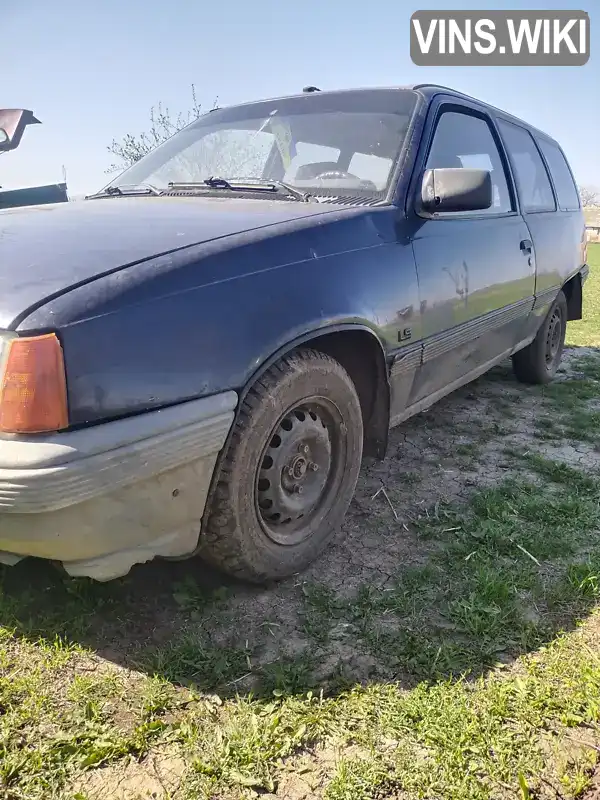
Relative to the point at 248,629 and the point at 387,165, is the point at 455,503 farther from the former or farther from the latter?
the point at 387,165

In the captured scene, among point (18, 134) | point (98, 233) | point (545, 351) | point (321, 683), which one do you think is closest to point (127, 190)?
point (98, 233)

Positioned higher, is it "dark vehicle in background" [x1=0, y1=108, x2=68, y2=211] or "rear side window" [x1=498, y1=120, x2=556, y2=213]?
"dark vehicle in background" [x1=0, y1=108, x2=68, y2=211]

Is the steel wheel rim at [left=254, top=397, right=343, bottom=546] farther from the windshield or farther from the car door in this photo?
the windshield

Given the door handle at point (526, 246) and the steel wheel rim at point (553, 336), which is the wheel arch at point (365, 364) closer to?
the door handle at point (526, 246)

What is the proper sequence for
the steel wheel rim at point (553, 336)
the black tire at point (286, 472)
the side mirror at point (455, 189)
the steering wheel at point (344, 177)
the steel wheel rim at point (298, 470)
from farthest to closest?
1. the steel wheel rim at point (553, 336)
2. the steering wheel at point (344, 177)
3. the side mirror at point (455, 189)
4. the steel wheel rim at point (298, 470)
5. the black tire at point (286, 472)

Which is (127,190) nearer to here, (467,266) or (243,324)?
(243,324)

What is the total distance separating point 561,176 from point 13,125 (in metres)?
6.17

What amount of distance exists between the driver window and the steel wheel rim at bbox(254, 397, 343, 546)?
133cm

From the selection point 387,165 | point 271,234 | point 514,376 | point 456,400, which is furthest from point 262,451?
point 514,376

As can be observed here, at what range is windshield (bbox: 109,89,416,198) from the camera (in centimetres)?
256

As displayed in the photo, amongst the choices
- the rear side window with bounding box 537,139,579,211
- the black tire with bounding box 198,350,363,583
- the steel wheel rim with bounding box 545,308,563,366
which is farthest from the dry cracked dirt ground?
the rear side window with bounding box 537,139,579,211

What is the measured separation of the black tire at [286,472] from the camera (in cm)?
181

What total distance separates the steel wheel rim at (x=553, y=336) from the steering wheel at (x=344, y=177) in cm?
276

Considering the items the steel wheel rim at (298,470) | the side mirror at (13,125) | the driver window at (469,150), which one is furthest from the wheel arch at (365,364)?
the side mirror at (13,125)
